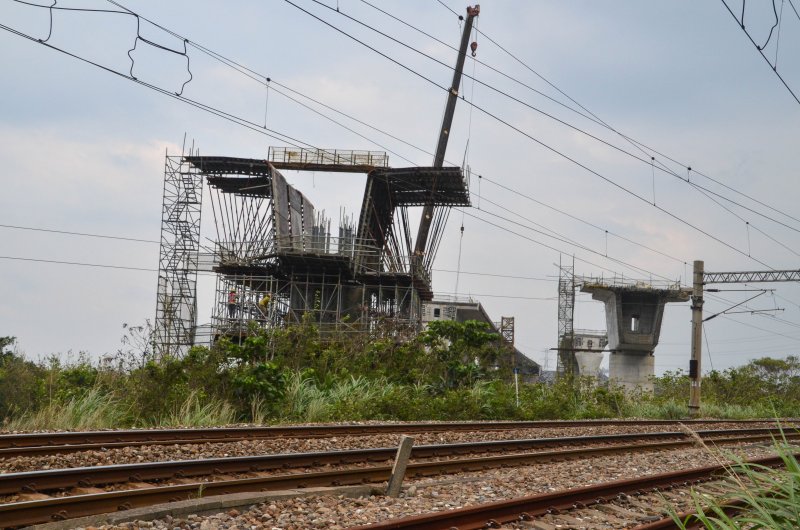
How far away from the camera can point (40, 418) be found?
13945mm

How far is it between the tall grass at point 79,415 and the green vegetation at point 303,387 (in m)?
0.03

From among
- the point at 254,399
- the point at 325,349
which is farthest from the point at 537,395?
the point at 254,399

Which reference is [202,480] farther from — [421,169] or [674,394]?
[421,169]

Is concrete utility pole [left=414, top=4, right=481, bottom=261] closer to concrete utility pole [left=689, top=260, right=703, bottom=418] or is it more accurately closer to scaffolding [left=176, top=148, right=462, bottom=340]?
scaffolding [left=176, top=148, right=462, bottom=340]

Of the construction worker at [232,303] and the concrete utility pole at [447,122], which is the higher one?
the concrete utility pole at [447,122]

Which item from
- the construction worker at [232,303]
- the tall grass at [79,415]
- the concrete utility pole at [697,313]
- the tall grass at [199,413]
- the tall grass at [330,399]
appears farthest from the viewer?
the construction worker at [232,303]

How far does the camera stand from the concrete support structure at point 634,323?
85812mm

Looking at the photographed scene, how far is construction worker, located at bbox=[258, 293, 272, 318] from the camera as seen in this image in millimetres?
40691

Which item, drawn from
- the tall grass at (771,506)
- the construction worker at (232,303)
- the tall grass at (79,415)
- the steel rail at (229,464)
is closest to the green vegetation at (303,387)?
the tall grass at (79,415)

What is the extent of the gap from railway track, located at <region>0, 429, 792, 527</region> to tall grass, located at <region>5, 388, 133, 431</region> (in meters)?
5.30

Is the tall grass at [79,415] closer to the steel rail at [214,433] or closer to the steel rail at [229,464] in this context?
the steel rail at [214,433]


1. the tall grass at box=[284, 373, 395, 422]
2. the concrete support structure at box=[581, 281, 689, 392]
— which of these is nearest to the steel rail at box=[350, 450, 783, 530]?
the tall grass at box=[284, 373, 395, 422]

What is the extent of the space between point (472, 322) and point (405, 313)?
70.5 ft

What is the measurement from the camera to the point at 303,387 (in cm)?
1884
